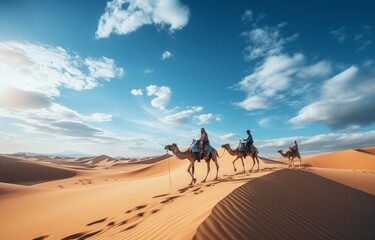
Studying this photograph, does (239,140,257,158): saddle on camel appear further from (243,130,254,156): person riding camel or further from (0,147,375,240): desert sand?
(0,147,375,240): desert sand

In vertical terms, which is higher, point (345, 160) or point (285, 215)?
point (345, 160)

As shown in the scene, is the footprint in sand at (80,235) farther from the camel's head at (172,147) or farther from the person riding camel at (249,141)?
the person riding camel at (249,141)

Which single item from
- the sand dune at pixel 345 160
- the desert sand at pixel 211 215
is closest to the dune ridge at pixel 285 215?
the desert sand at pixel 211 215

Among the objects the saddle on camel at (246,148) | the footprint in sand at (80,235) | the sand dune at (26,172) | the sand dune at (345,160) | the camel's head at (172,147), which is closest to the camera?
the footprint in sand at (80,235)

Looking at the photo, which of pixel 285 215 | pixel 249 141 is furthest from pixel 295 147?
pixel 285 215

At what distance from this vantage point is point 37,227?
8977 mm

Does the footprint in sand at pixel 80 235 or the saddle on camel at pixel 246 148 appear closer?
the footprint in sand at pixel 80 235

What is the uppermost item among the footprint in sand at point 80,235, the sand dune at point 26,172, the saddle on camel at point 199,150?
the sand dune at point 26,172

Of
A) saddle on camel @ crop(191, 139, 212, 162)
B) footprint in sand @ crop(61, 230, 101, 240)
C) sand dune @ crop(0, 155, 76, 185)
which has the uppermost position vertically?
sand dune @ crop(0, 155, 76, 185)

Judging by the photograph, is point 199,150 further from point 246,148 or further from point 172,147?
point 246,148

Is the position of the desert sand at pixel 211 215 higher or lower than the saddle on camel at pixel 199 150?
lower

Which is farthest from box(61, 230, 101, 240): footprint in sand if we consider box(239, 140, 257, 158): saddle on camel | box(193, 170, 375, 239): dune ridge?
box(239, 140, 257, 158): saddle on camel

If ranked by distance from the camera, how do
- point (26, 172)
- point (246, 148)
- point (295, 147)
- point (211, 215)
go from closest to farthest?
point (211, 215) < point (246, 148) < point (295, 147) < point (26, 172)

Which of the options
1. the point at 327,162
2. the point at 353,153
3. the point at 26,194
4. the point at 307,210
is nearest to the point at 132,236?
the point at 307,210
